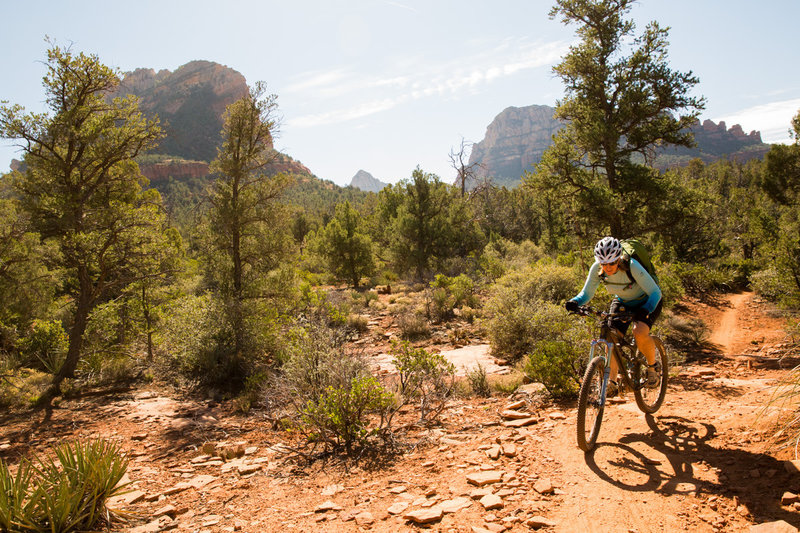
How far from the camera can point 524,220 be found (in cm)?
3666

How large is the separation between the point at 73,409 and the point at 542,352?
8.87 m

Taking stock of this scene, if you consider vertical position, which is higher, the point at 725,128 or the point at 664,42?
the point at 725,128

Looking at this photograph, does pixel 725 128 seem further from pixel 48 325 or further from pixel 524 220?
pixel 48 325

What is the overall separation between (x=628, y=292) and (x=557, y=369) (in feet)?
6.32

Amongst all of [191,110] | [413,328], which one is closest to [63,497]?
[413,328]

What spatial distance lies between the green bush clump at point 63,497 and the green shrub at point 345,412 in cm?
200

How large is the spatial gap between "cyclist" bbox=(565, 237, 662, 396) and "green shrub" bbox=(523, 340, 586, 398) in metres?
1.41

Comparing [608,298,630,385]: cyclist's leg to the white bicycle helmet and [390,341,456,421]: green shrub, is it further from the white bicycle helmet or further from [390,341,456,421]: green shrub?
[390,341,456,421]: green shrub

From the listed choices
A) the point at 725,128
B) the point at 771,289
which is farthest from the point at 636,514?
the point at 725,128

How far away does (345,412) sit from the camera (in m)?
4.88

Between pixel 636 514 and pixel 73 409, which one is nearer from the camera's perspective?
pixel 636 514

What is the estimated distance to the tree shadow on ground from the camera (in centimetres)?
273

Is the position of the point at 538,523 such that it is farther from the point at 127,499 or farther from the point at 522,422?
the point at 127,499

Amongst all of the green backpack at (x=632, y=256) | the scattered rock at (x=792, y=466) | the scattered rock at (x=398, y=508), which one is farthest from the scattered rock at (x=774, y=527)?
the scattered rock at (x=398, y=508)
